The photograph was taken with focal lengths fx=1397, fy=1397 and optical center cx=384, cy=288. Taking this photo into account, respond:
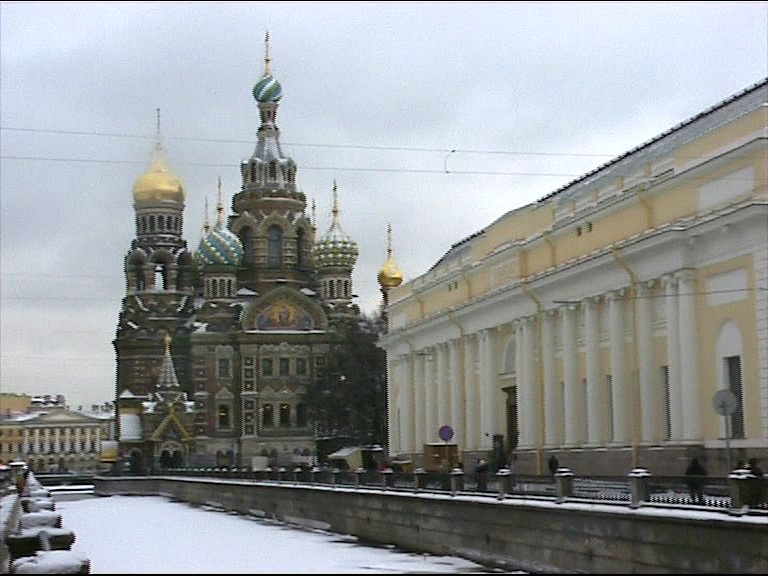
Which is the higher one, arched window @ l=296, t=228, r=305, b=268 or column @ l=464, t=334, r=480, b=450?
arched window @ l=296, t=228, r=305, b=268

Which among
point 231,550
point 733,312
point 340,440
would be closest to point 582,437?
point 733,312

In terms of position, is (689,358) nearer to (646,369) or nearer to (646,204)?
(646,369)

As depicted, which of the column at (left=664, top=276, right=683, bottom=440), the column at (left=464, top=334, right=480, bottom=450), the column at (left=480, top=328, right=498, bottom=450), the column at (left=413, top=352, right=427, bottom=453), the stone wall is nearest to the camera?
the stone wall

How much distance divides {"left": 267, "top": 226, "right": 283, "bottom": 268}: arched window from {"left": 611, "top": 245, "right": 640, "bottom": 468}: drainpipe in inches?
2388

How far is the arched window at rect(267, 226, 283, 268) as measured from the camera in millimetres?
94625

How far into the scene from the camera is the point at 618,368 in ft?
118

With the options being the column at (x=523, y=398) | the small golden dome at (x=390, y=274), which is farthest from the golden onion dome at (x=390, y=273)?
the column at (x=523, y=398)

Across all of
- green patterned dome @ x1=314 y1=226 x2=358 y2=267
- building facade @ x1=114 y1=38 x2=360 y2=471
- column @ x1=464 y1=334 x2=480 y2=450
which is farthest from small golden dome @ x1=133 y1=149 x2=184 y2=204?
column @ x1=464 y1=334 x2=480 y2=450

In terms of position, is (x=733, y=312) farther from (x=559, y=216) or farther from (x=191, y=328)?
(x=191, y=328)

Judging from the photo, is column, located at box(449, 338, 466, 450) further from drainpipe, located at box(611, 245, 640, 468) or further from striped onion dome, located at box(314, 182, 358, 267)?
striped onion dome, located at box(314, 182, 358, 267)

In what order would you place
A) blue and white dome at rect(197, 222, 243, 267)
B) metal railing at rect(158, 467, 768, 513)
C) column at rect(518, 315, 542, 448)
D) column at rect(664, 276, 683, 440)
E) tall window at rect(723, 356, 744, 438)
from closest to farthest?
metal railing at rect(158, 467, 768, 513)
tall window at rect(723, 356, 744, 438)
column at rect(664, 276, 683, 440)
column at rect(518, 315, 542, 448)
blue and white dome at rect(197, 222, 243, 267)

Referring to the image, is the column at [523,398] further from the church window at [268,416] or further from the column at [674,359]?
the church window at [268,416]

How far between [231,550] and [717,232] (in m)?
13.0

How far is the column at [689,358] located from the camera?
32.3 meters
